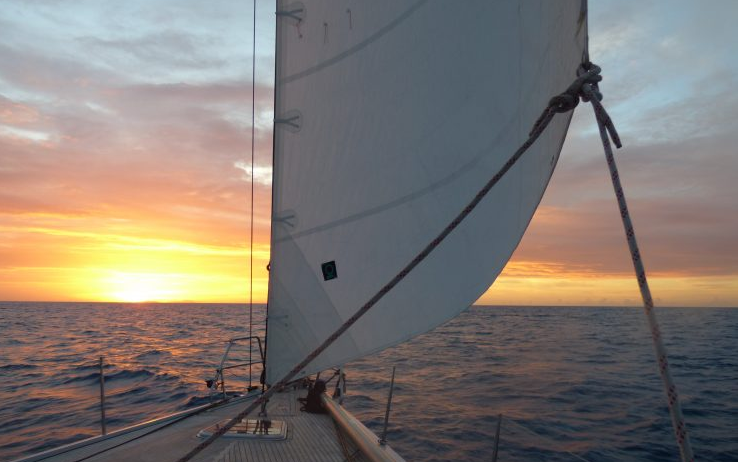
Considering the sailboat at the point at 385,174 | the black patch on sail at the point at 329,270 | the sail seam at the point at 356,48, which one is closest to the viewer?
the sailboat at the point at 385,174

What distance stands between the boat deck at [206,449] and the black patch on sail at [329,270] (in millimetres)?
1846

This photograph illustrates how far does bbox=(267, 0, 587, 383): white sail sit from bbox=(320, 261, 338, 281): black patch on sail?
23 mm

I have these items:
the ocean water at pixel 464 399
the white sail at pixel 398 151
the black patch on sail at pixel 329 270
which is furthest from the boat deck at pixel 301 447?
the ocean water at pixel 464 399

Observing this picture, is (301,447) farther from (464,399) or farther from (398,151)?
(464,399)

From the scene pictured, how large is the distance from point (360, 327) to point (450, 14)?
248 cm

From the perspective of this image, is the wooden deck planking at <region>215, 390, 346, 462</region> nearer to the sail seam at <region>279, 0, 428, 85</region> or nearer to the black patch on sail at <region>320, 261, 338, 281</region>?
the black patch on sail at <region>320, 261, 338, 281</region>

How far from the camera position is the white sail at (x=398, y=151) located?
293 centimetres

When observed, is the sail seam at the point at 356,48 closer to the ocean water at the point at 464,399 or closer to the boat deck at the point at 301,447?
the ocean water at the point at 464,399

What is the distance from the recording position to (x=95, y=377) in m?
16.5

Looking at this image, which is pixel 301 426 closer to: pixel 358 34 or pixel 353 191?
pixel 353 191

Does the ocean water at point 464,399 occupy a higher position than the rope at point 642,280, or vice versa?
the rope at point 642,280

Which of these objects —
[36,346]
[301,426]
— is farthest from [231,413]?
[36,346]

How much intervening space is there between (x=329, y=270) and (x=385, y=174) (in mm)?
1005

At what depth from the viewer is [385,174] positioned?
3.74 m
